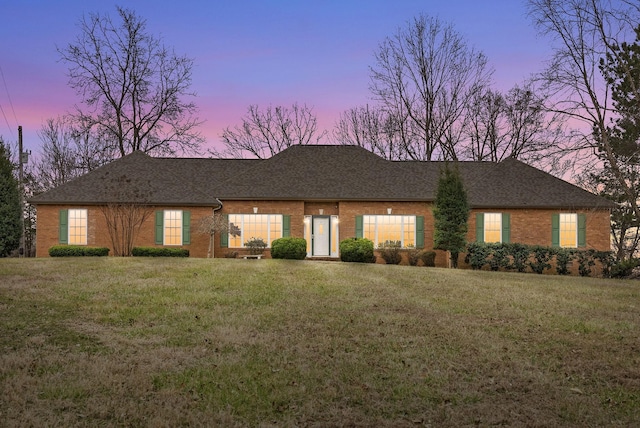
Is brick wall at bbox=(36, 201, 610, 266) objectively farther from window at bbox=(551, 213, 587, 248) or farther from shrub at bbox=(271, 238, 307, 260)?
shrub at bbox=(271, 238, 307, 260)

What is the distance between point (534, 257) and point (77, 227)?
1955 centimetres

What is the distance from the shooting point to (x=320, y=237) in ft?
81.5

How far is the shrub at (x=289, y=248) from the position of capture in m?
21.1

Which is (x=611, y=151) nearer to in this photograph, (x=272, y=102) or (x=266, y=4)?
(x=266, y=4)

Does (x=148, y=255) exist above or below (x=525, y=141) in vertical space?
below

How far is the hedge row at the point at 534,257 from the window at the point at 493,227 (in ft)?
6.47

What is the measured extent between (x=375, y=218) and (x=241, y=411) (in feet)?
62.8

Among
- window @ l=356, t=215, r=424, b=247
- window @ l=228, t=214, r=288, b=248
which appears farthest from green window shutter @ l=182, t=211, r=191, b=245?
window @ l=356, t=215, r=424, b=247

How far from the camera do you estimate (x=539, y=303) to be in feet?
42.0

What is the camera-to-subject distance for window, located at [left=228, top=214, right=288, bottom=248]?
2417cm

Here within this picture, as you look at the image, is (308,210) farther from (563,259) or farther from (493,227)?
(563,259)

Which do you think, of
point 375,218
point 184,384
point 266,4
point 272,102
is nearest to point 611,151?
point 375,218

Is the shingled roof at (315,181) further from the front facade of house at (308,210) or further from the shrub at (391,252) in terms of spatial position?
the shrub at (391,252)

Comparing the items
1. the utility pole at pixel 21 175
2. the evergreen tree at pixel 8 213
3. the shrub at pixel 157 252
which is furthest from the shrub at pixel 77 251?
the utility pole at pixel 21 175
